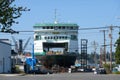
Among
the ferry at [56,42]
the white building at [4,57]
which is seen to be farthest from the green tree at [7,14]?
the ferry at [56,42]

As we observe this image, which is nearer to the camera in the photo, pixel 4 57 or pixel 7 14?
pixel 7 14

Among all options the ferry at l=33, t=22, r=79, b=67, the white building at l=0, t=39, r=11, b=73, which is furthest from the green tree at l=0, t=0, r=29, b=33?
the ferry at l=33, t=22, r=79, b=67

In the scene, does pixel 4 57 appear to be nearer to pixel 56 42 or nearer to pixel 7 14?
pixel 56 42

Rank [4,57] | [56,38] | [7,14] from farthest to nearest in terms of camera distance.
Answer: [56,38]
[4,57]
[7,14]

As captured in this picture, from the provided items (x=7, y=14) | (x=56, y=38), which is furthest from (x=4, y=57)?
(x=7, y=14)

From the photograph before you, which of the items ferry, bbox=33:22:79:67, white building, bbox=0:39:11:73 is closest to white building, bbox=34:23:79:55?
ferry, bbox=33:22:79:67

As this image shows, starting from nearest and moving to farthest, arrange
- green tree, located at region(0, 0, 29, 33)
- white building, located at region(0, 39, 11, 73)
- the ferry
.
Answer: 1. green tree, located at region(0, 0, 29, 33)
2. white building, located at region(0, 39, 11, 73)
3. the ferry

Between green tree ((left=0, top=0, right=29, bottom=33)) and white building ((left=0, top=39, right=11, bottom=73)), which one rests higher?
green tree ((left=0, top=0, right=29, bottom=33))

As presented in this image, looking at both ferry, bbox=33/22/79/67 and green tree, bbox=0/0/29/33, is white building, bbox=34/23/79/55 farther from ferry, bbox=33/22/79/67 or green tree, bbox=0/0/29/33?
green tree, bbox=0/0/29/33

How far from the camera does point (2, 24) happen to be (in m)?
16.4

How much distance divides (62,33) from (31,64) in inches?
751

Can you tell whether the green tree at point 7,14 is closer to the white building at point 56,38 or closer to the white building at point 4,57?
the white building at point 4,57

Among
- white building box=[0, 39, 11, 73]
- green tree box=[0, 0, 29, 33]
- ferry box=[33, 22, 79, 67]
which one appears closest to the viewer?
green tree box=[0, 0, 29, 33]

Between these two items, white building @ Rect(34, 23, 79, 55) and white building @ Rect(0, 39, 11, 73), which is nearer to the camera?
white building @ Rect(0, 39, 11, 73)
